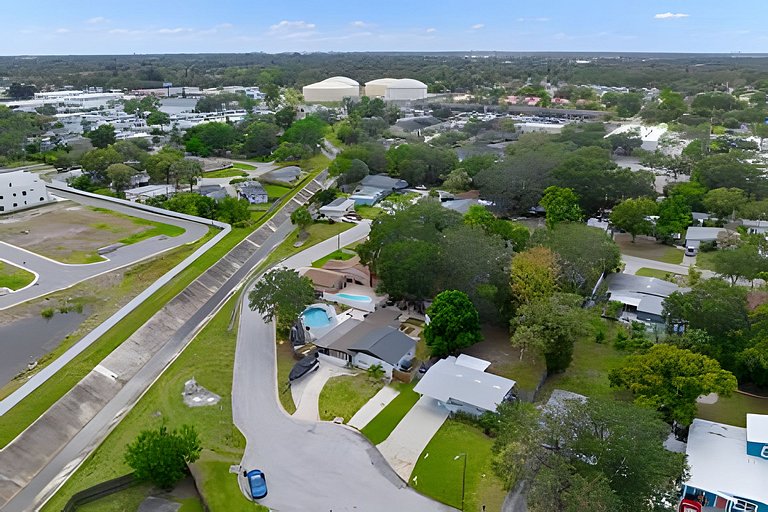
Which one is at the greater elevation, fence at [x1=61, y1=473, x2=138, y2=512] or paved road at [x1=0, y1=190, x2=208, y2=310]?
paved road at [x1=0, y1=190, x2=208, y2=310]

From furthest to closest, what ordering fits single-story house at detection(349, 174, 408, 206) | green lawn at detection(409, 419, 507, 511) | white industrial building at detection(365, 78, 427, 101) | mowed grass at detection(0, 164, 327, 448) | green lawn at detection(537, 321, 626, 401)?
white industrial building at detection(365, 78, 427, 101) < single-story house at detection(349, 174, 408, 206) < green lawn at detection(537, 321, 626, 401) < mowed grass at detection(0, 164, 327, 448) < green lawn at detection(409, 419, 507, 511)

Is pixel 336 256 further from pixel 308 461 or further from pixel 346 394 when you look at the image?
pixel 308 461

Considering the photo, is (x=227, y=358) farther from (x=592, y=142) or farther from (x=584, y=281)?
(x=592, y=142)

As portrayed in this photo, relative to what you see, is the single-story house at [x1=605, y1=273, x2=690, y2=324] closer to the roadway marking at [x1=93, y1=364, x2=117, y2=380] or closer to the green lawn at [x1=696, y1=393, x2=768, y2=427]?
the green lawn at [x1=696, y1=393, x2=768, y2=427]

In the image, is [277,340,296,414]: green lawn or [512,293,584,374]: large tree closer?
[277,340,296,414]: green lawn

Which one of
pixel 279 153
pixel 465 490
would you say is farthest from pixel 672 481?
pixel 279 153

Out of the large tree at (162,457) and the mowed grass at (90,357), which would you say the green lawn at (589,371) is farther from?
the mowed grass at (90,357)

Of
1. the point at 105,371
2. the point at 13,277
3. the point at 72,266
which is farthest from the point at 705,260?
the point at 13,277

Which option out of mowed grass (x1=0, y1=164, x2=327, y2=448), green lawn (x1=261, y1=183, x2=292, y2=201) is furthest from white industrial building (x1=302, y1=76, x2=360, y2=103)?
mowed grass (x1=0, y1=164, x2=327, y2=448)
